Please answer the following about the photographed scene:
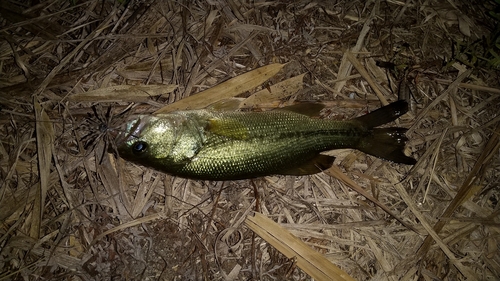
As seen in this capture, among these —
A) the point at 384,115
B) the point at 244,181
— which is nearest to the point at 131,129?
the point at 244,181

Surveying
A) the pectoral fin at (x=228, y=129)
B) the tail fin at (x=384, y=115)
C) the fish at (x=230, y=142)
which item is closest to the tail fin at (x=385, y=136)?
the tail fin at (x=384, y=115)

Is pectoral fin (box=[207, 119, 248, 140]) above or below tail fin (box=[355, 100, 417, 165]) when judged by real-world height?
above

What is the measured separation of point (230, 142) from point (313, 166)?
854 mm

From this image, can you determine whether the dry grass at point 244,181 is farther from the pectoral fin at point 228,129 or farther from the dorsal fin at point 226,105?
the pectoral fin at point 228,129

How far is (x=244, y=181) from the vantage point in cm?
327

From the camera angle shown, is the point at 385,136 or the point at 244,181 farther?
the point at 244,181

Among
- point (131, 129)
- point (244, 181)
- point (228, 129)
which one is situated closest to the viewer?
point (131, 129)

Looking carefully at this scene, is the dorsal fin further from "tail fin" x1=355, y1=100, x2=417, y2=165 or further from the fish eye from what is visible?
"tail fin" x1=355, y1=100, x2=417, y2=165

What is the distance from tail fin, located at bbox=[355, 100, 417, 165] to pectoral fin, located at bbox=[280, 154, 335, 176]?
1.21ft

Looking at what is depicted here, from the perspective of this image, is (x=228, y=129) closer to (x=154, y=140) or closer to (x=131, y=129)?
(x=154, y=140)

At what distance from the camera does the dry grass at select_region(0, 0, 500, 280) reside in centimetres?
311

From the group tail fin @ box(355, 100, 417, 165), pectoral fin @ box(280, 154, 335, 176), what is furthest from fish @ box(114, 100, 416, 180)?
tail fin @ box(355, 100, 417, 165)

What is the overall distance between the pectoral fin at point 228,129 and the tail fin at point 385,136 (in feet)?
3.88

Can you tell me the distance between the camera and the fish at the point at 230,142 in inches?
109
